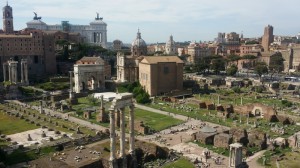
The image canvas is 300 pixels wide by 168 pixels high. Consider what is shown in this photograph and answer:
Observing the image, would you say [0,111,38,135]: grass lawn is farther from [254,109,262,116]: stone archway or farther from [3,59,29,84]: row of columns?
[254,109,262,116]: stone archway

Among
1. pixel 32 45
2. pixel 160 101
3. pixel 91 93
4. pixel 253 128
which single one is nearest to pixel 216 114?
pixel 253 128

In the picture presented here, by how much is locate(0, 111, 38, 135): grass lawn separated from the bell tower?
78.1 metres

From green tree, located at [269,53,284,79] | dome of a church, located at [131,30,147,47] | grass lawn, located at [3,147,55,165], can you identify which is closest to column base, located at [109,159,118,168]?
grass lawn, located at [3,147,55,165]

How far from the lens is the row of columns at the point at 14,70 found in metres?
80.6

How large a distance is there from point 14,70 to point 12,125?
116 feet

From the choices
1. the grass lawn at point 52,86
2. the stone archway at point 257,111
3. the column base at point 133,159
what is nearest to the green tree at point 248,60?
the stone archway at point 257,111

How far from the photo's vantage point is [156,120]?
53.0m

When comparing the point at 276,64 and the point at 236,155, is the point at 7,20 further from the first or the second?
the point at 236,155

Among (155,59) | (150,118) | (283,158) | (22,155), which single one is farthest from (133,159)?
(155,59)

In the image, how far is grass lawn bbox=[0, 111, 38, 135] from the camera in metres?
46.6

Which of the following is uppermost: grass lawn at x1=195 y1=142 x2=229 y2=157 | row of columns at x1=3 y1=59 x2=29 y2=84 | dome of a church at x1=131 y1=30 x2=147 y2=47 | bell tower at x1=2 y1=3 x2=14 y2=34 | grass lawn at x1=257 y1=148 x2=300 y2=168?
bell tower at x1=2 y1=3 x2=14 y2=34

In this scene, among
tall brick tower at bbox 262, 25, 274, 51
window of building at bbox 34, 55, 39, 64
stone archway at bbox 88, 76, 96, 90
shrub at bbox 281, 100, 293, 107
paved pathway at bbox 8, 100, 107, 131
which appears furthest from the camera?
tall brick tower at bbox 262, 25, 274, 51

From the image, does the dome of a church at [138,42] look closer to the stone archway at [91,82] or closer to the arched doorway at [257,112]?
the stone archway at [91,82]

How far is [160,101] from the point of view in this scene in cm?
6800
